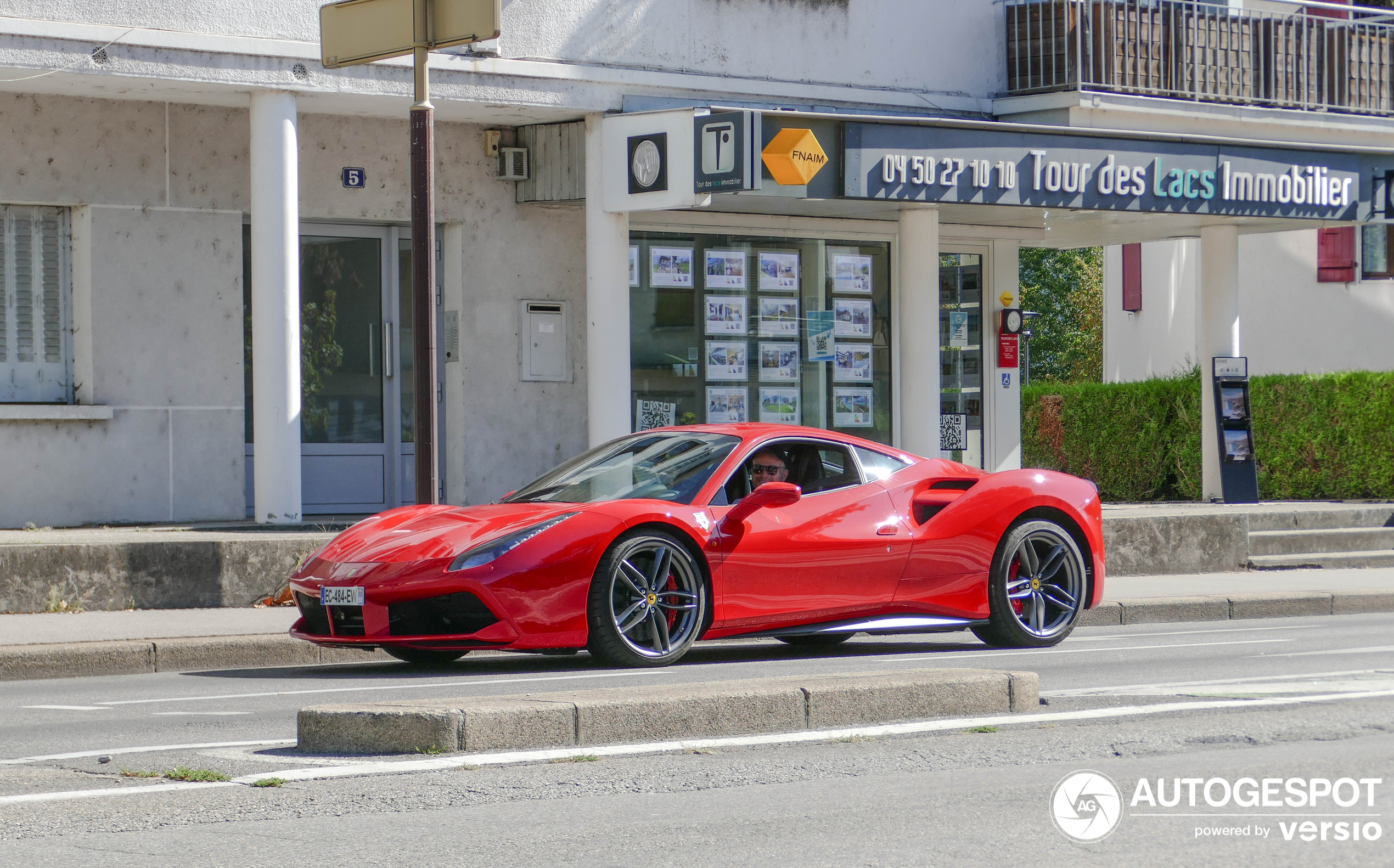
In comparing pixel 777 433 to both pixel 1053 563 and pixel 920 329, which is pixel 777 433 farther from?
pixel 920 329

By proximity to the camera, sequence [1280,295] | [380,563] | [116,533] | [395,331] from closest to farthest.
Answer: [380,563], [116,533], [395,331], [1280,295]

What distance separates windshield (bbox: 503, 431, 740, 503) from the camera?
967 centimetres

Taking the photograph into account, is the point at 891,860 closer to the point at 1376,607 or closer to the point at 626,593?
the point at 626,593

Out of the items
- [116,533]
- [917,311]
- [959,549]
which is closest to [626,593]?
[959,549]

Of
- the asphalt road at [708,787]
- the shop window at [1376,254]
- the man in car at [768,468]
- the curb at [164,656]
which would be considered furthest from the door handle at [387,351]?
the shop window at [1376,254]

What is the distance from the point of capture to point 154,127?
1527cm

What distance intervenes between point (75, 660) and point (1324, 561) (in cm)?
1255

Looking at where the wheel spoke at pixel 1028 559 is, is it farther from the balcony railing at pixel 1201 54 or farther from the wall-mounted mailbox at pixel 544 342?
the balcony railing at pixel 1201 54

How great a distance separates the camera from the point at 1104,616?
13.4 m

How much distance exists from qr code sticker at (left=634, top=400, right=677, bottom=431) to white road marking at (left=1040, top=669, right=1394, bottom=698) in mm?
9223

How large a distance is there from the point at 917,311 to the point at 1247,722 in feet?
35.9

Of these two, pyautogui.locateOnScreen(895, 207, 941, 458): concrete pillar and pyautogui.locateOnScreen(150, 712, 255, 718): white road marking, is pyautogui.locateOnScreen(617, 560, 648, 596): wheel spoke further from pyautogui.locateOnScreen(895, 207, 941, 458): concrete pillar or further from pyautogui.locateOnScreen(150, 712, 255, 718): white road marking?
pyautogui.locateOnScreen(895, 207, 941, 458): concrete pillar

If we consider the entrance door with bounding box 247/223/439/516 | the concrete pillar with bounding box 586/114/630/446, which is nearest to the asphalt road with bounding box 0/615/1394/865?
the concrete pillar with bounding box 586/114/630/446

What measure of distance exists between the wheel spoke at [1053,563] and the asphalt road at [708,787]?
1.56 metres
